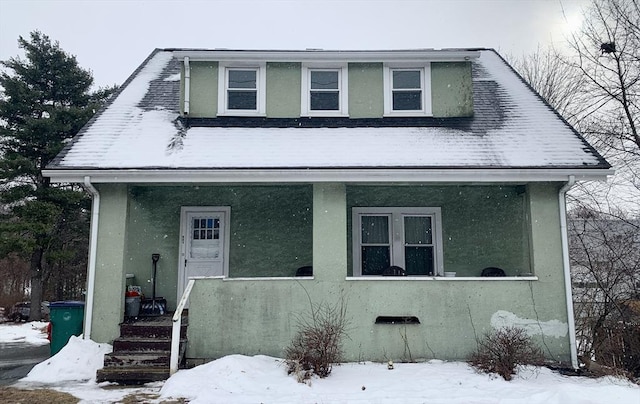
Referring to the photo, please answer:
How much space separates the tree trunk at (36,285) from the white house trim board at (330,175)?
1239cm

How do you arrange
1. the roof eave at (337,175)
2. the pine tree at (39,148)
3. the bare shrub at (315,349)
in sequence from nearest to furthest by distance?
the bare shrub at (315,349)
the roof eave at (337,175)
the pine tree at (39,148)

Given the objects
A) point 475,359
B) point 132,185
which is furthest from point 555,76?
point 132,185

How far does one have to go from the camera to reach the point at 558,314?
775 centimetres

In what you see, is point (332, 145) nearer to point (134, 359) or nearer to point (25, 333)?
point (134, 359)

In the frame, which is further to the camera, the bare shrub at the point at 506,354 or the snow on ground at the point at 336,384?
the bare shrub at the point at 506,354

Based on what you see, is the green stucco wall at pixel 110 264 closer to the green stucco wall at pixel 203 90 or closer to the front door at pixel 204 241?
the front door at pixel 204 241

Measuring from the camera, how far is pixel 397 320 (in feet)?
25.7

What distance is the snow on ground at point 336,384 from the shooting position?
18.7 feet

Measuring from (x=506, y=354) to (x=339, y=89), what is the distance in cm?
615

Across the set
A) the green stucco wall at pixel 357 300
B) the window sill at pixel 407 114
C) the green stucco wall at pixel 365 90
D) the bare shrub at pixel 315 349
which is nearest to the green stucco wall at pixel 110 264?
the green stucco wall at pixel 357 300

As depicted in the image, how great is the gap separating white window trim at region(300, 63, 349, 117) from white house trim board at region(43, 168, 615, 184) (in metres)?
Result: 2.59

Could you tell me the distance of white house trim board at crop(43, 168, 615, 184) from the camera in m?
7.90

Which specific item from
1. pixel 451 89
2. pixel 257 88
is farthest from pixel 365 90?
pixel 257 88

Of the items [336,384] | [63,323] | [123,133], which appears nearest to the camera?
[336,384]
